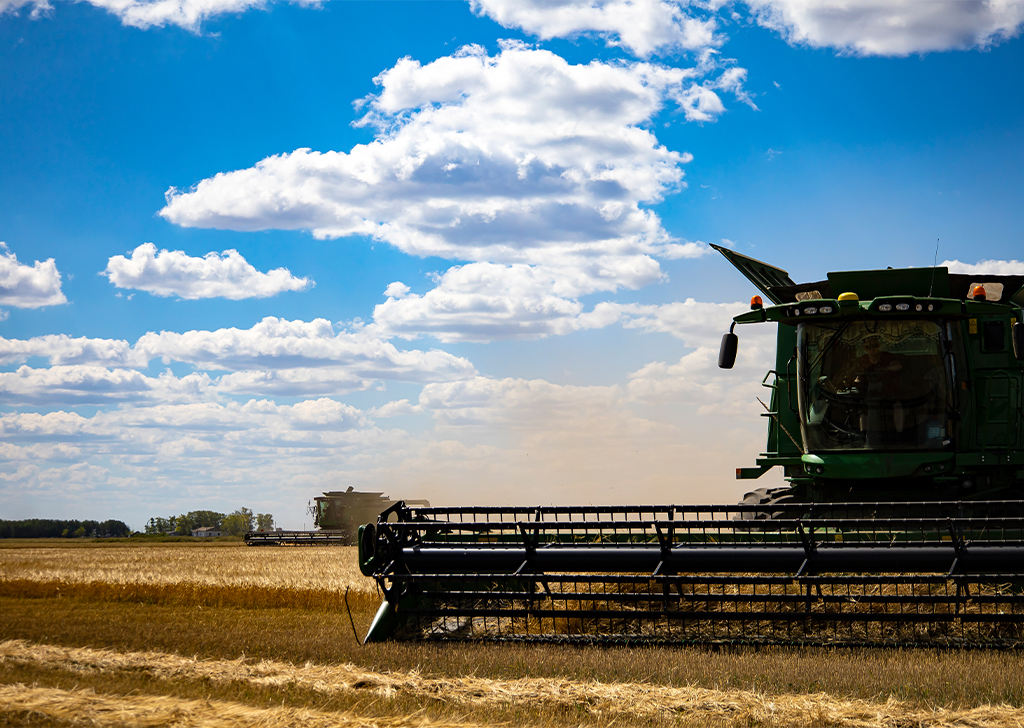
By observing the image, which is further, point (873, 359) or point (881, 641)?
point (873, 359)

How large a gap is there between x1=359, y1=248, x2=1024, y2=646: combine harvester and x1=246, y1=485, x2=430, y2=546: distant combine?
108 feet

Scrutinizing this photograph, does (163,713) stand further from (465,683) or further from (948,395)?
(948,395)

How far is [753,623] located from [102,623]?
5.95m

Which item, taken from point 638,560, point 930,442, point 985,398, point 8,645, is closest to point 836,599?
point 638,560

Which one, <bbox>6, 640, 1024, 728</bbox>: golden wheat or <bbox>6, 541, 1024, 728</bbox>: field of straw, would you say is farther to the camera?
<bbox>6, 541, 1024, 728</bbox>: field of straw

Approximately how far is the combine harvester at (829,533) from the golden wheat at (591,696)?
1.15 m

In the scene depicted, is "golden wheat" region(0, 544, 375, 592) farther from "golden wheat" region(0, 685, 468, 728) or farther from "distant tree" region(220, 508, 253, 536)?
"distant tree" region(220, 508, 253, 536)

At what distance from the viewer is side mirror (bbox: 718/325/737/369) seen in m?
8.20

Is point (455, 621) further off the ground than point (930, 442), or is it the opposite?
point (930, 442)

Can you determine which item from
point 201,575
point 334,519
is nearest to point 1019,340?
point 201,575

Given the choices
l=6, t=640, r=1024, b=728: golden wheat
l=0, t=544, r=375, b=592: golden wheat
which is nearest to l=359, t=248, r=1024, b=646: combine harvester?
l=6, t=640, r=1024, b=728: golden wheat

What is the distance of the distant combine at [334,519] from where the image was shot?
39469 mm

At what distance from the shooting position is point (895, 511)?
768 centimetres

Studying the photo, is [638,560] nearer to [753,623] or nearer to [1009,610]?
[753,623]
